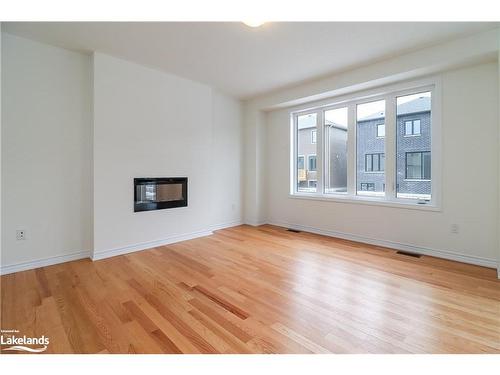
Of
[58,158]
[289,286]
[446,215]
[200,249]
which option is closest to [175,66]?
[58,158]

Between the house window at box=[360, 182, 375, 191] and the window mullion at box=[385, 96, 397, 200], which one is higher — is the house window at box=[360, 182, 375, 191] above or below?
below

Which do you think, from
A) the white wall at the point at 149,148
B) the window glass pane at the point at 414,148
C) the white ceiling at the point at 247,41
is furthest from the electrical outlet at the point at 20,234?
the window glass pane at the point at 414,148

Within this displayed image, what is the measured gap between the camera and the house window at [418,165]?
343 cm

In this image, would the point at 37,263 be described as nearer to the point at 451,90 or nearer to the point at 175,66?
the point at 175,66

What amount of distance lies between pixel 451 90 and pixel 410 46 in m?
0.82

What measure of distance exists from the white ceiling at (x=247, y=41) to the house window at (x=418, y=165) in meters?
1.41

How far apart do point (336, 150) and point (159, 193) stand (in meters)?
3.18

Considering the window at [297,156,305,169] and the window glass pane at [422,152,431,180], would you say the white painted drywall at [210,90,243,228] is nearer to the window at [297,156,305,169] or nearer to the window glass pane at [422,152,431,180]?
the window at [297,156,305,169]

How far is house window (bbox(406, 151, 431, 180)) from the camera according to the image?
343 cm

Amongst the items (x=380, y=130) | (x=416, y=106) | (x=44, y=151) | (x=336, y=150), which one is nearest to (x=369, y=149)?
(x=380, y=130)

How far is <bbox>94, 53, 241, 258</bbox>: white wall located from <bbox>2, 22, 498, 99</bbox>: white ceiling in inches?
13.9

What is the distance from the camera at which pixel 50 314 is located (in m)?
1.91

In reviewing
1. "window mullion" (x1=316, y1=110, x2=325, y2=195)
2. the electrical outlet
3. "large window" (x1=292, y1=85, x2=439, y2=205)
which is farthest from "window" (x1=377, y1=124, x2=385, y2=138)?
the electrical outlet

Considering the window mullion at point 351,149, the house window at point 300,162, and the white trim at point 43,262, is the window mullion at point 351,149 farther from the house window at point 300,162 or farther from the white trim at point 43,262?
the white trim at point 43,262
